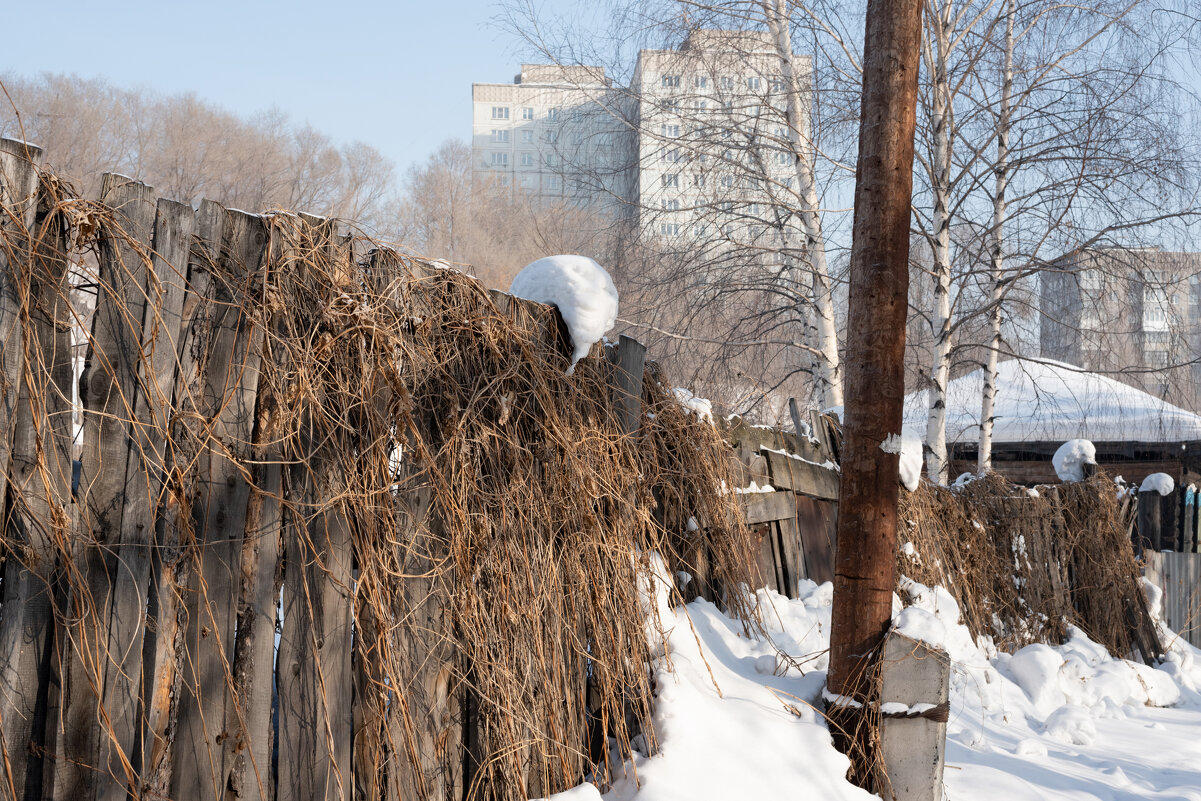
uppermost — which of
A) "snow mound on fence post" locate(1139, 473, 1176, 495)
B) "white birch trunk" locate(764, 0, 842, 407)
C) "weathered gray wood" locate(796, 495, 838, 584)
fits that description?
"white birch trunk" locate(764, 0, 842, 407)

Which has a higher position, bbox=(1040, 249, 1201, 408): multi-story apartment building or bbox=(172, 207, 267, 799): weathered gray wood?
bbox=(1040, 249, 1201, 408): multi-story apartment building

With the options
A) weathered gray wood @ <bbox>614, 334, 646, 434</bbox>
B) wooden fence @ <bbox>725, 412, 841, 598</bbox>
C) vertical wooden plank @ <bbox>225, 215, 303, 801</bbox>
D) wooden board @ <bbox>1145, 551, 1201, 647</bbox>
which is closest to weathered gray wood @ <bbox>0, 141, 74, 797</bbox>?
vertical wooden plank @ <bbox>225, 215, 303, 801</bbox>

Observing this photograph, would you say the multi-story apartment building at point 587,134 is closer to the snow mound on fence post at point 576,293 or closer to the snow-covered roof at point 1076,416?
the snow-covered roof at point 1076,416

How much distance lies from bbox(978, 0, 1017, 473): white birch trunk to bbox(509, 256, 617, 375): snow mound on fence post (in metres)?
7.72

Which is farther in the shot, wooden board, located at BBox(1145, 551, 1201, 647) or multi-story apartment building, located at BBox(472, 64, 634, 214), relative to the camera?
multi-story apartment building, located at BBox(472, 64, 634, 214)

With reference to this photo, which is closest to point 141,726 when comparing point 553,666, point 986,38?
point 553,666

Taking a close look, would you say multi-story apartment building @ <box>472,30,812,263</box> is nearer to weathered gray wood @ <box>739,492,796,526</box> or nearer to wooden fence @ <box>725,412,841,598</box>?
wooden fence @ <box>725,412,841,598</box>

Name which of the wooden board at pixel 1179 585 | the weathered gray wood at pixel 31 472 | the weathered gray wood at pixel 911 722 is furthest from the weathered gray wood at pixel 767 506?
the wooden board at pixel 1179 585

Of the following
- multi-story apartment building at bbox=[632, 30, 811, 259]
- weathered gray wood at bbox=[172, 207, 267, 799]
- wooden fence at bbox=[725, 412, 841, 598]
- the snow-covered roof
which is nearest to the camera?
weathered gray wood at bbox=[172, 207, 267, 799]

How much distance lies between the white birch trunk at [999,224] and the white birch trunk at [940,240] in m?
0.64

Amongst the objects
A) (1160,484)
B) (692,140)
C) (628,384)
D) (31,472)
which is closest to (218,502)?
(31,472)

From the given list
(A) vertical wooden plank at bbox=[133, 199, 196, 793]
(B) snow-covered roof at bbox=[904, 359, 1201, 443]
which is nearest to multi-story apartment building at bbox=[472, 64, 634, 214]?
(B) snow-covered roof at bbox=[904, 359, 1201, 443]

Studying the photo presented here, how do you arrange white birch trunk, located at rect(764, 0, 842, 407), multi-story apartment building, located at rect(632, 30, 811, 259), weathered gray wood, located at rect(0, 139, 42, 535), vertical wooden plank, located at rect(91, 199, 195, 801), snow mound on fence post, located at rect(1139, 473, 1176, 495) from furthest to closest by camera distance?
snow mound on fence post, located at rect(1139, 473, 1176, 495) → multi-story apartment building, located at rect(632, 30, 811, 259) → white birch trunk, located at rect(764, 0, 842, 407) → vertical wooden plank, located at rect(91, 199, 195, 801) → weathered gray wood, located at rect(0, 139, 42, 535)

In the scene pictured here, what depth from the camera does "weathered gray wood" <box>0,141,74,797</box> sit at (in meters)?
1.74
